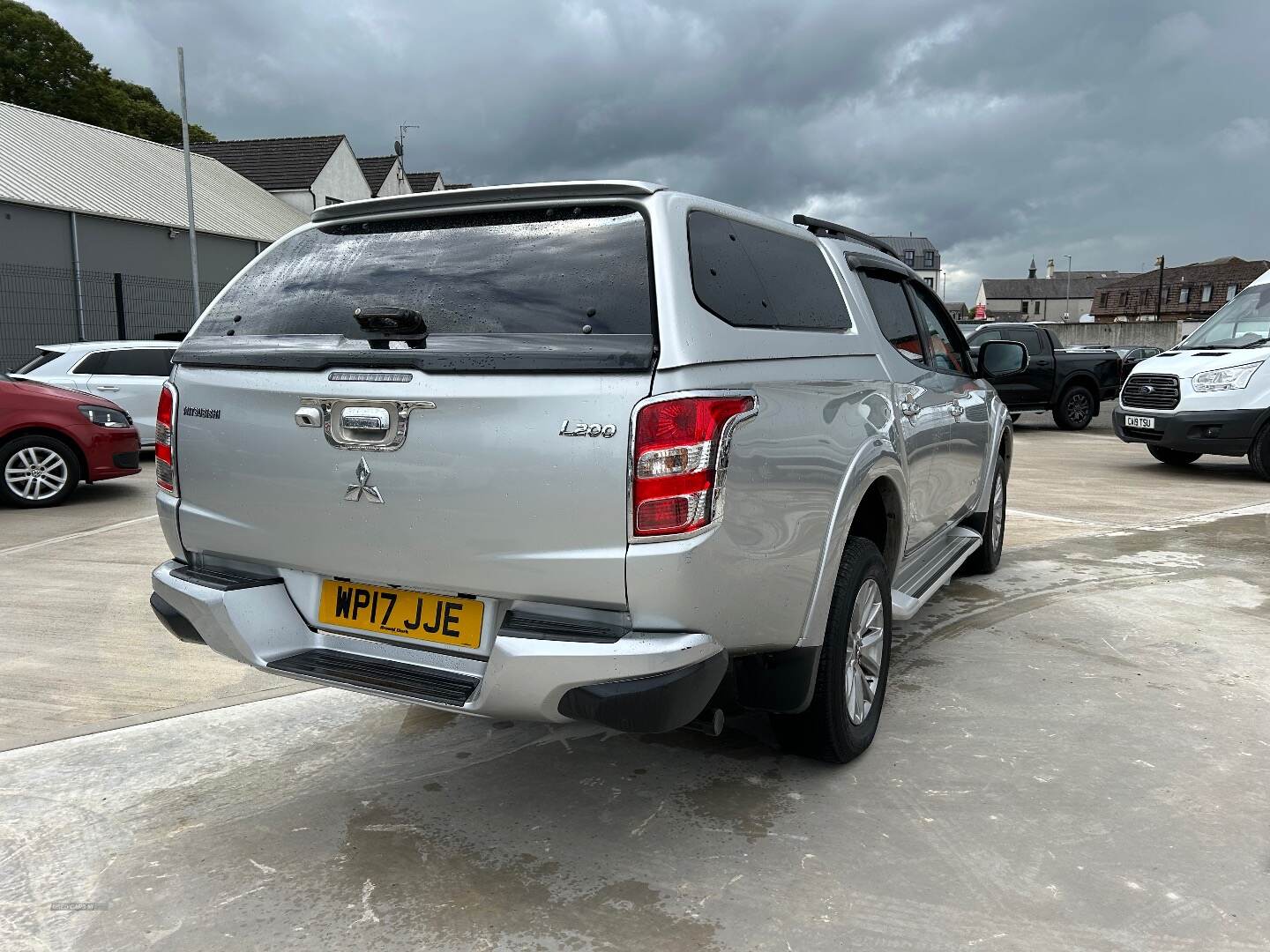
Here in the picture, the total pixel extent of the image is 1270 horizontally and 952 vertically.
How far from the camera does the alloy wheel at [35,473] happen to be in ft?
27.6

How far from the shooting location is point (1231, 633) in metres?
4.82

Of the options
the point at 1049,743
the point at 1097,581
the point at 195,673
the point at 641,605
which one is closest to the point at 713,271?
the point at 641,605

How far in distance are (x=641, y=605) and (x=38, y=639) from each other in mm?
3595

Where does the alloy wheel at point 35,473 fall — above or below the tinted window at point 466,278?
below

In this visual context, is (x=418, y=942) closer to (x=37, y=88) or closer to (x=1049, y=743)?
(x=1049, y=743)

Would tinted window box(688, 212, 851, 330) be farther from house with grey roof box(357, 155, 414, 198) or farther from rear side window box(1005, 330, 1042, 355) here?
house with grey roof box(357, 155, 414, 198)

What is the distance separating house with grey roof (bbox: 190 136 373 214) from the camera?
3656 centimetres

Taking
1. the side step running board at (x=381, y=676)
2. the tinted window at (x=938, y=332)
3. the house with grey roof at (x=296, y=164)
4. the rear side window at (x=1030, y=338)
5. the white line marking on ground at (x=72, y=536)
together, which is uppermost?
the house with grey roof at (x=296, y=164)

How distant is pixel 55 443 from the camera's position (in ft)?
28.2

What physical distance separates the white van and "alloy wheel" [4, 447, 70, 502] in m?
10.6

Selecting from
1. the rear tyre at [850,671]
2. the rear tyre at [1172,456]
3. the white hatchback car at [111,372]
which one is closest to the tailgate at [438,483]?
the rear tyre at [850,671]

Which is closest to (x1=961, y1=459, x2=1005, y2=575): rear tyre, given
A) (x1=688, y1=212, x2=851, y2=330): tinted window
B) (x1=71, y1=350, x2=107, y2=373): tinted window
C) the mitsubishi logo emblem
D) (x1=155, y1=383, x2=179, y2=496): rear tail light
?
(x1=688, y1=212, x2=851, y2=330): tinted window

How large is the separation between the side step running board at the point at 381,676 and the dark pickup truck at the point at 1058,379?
Result: 15435 mm

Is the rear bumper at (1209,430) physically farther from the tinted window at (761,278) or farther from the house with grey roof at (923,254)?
the house with grey roof at (923,254)
